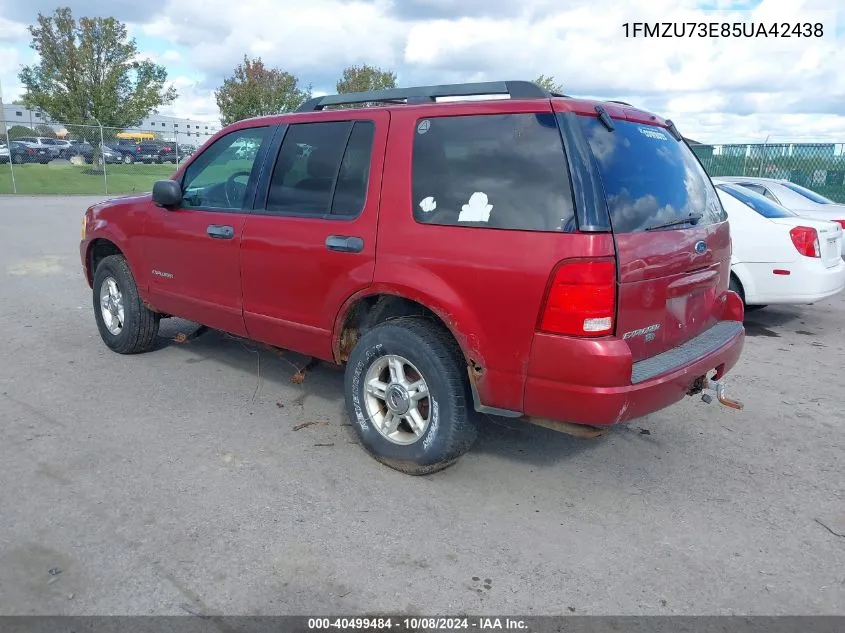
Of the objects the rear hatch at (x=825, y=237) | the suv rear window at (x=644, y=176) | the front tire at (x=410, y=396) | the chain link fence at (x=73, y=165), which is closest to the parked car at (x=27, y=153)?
the chain link fence at (x=73, y=165)

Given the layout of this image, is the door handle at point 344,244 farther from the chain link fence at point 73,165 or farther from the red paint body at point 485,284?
the chain link fence at point 73,165

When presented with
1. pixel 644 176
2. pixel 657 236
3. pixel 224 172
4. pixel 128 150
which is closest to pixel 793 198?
pixel 644 176

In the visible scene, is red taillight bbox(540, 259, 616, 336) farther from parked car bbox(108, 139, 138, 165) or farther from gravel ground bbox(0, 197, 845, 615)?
parked car bbox(108, 139, 138, 165)

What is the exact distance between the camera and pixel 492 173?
135 inches

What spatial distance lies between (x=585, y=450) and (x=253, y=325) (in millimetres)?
2262

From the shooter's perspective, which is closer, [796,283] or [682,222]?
[682,222]

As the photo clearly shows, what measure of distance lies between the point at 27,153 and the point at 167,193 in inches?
1177

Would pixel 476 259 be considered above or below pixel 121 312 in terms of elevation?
above

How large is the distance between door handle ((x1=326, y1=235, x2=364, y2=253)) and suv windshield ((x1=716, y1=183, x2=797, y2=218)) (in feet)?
16.3

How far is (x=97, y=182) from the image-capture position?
28.6 metres

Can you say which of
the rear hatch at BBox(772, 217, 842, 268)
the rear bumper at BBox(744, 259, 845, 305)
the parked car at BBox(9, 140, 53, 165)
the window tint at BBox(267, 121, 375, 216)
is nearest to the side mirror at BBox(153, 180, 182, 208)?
the window tint at BBox(267, 121, 375, 216)

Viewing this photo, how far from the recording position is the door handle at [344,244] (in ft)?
12.6

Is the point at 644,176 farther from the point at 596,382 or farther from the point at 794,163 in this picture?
the point at 794,163

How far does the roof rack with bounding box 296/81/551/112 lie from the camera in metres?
3.50
